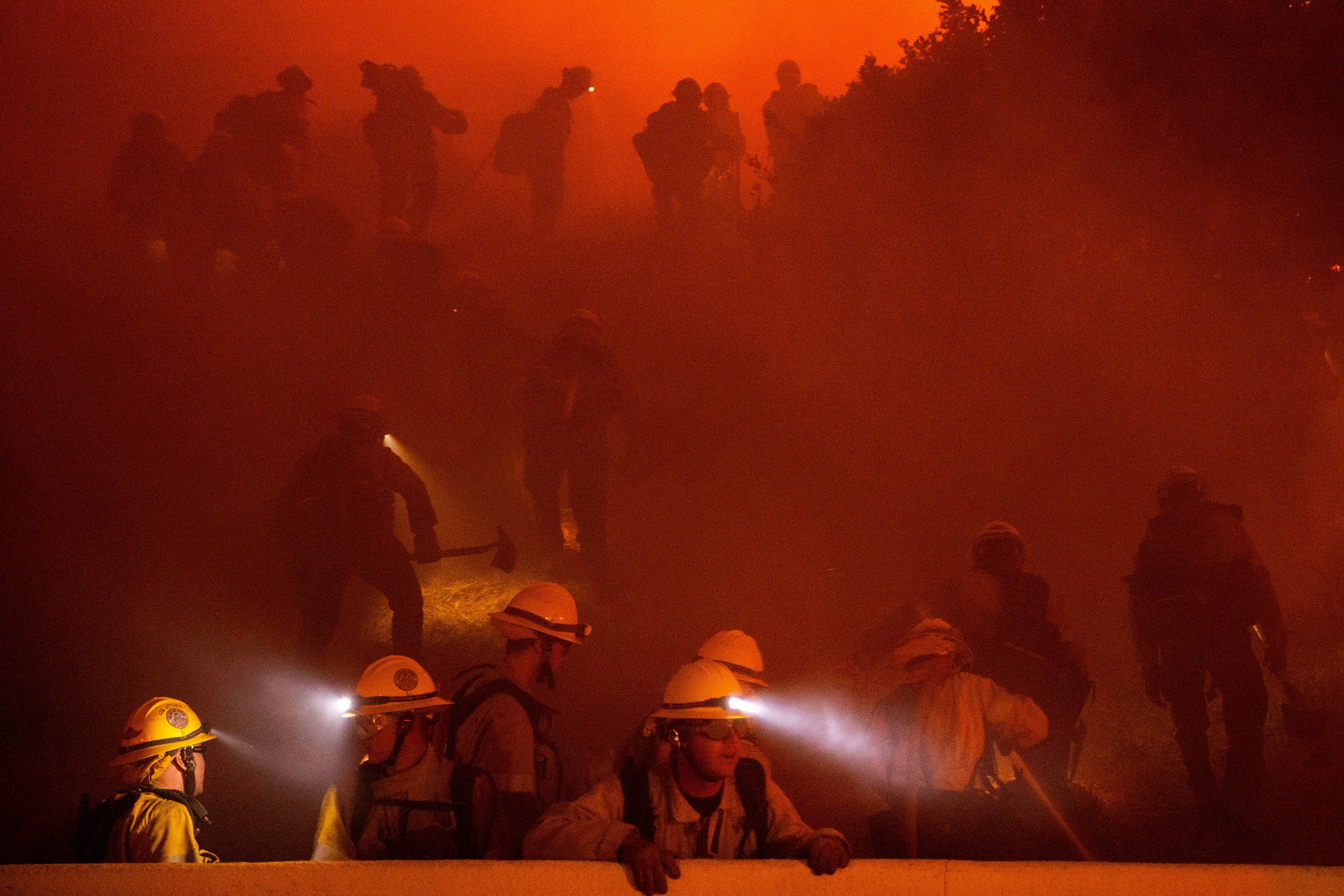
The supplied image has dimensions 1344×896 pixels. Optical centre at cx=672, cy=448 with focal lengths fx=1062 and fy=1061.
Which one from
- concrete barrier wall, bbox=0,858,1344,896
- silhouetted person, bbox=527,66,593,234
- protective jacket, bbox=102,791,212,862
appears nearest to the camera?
concrete barrier wall, bbox=0,858,1344,896

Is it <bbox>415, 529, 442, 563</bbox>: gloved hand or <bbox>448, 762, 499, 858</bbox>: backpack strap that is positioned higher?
<bbox>415, 529, 442, 563</bbox>: gloved hand

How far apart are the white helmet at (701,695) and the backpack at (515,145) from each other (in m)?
14.6

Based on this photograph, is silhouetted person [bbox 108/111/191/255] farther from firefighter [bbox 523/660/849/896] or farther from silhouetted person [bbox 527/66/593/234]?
firefighter [bbox 523/660/849/896]

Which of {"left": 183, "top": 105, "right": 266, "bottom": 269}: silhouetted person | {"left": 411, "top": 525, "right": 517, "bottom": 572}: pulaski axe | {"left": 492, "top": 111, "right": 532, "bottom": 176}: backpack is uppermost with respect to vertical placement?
{"left": 492, "top": 111, "right": 532, "bottom": 176}: backpack

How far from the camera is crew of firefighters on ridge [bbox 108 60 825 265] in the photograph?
13.4m

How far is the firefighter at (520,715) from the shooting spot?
12.5 ft

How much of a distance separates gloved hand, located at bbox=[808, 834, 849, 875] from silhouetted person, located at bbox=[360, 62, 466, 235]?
13050 millimetres

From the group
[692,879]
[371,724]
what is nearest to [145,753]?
[371,724]

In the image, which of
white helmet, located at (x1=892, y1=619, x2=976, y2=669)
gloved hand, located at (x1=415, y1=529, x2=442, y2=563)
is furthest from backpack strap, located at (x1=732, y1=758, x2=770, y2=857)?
gloved hand, located at (x1=415, y1=529, x2=442, y2=563)

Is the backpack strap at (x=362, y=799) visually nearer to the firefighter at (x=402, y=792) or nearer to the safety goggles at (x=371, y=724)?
the firefighter at (x=402, y=792)

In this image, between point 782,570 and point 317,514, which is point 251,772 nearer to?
point 317,514

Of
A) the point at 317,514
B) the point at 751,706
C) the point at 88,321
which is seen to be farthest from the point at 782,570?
the point at 88,321

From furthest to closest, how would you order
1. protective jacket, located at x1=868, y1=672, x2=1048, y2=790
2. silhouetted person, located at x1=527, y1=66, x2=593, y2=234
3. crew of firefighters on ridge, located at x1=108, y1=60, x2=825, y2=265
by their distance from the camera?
1. silhouetted person, located at x1=527, y1=66, x2=593, y2=234
2. crew of firefighters on ridge, located at x1=108, y1=60, x2=825, y2=265
3. protective jacket, located at x1=868, y1=672, x2=1048, y2=790

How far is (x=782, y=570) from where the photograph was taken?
29.9 ft
